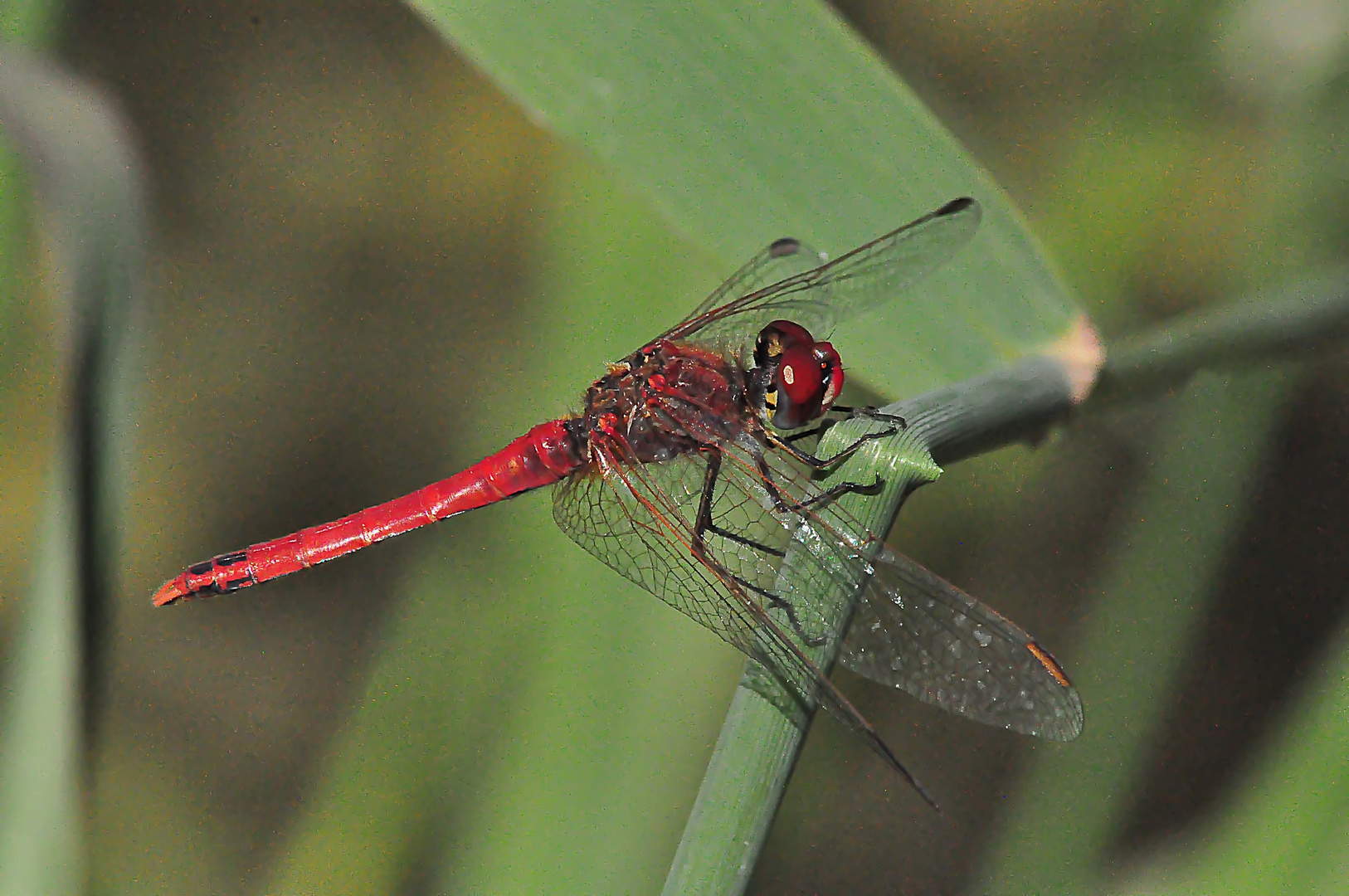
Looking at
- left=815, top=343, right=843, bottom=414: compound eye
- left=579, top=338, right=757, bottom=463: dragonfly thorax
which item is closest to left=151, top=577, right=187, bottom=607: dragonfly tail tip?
left=579, top=338, right=757, bottom=463: dragonfly thorax

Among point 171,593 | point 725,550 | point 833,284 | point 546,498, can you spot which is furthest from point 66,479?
point 833,284

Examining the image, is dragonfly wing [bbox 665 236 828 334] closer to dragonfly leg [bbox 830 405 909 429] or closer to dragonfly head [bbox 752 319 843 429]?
dragonfly head [bbox 752 319 843 429]

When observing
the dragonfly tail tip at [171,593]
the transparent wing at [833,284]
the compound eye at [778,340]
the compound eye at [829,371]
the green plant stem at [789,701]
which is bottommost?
the dragonfly tail tip at [171,593]

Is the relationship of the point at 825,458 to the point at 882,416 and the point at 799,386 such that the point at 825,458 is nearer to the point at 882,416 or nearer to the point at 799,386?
the point at 882,416

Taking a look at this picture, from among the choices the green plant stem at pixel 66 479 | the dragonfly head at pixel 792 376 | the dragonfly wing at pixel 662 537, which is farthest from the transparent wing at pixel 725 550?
the green plant stem at pixel 66 479

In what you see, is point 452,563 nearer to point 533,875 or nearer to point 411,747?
point 411,747

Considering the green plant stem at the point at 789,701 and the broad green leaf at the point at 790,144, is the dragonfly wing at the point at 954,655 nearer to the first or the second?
the green plant stem at the point at 789,701

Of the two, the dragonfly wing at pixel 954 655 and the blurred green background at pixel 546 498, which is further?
the blurred green background at pixel 546 498

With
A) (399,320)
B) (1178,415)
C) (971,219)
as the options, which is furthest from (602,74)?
(399,320)
